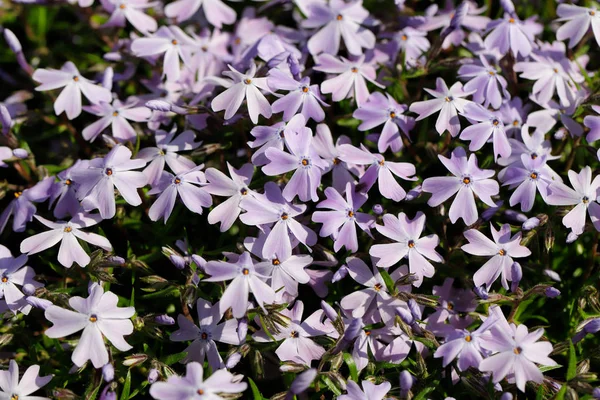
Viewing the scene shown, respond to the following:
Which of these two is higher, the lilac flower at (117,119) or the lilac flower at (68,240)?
the lilac flower at (117,119)

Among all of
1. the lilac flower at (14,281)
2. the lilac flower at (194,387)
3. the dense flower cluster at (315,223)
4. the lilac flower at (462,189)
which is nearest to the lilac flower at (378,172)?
the dense flower cluster at (315,223)

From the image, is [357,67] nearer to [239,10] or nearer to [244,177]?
[244,177]

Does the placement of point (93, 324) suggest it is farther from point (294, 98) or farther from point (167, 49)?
point (167, 49)

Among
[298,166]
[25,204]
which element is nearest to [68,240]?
[25,204]

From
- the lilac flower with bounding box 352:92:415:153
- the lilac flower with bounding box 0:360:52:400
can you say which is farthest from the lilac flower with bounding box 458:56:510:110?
the lilac flower with bounding box 0:360:52:400

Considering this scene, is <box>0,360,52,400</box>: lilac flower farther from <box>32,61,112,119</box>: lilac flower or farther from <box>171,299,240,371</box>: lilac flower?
<box>32,61,112,119</box>: lilac flower

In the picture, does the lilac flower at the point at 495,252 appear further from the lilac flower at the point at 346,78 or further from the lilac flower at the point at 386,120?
the lilac flower at the point at 346,78

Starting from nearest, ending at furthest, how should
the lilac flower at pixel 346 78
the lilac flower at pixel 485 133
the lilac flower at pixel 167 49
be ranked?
the lilac flower at pixel 485 133, the lilac flower at pixel 346 78, the lilac flower at pixel 167 49
